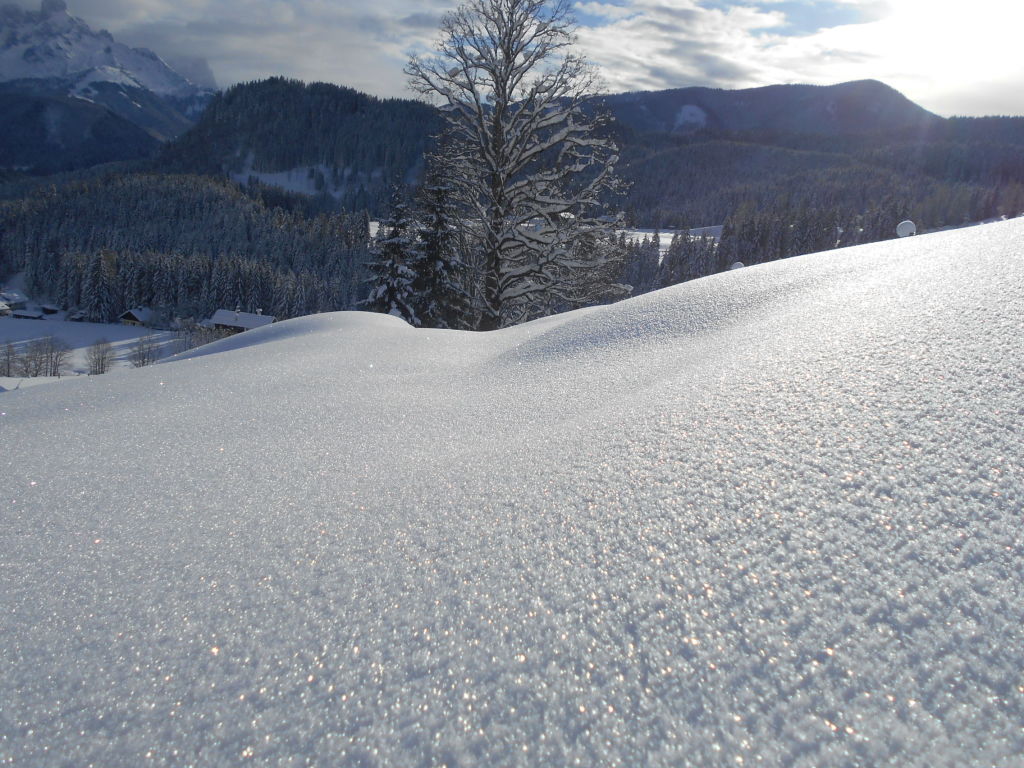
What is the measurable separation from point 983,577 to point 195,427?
8.25 ft

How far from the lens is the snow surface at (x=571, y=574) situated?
2.65ft

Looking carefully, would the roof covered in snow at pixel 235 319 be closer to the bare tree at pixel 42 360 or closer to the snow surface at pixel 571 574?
the bare tree at pixel 42 360

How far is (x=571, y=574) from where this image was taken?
3.68 ft

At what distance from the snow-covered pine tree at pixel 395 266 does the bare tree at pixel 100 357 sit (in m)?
30.5

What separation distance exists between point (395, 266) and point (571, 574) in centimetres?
1594

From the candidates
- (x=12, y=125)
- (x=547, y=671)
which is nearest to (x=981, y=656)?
(x=547, y=671)

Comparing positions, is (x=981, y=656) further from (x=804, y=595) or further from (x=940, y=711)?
(x=804, y=595)

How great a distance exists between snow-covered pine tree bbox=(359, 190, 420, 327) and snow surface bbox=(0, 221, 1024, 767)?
44.5 ft

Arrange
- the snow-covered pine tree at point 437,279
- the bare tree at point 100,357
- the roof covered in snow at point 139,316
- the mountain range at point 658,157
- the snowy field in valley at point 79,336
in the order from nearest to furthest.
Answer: the snow-covered pine tree at point 437,279 < the bare tree at point 100,357 < the snowy field in valley at point 79,336 < the roof covered in snow at point 139,316 < the mountain range at point 658,157

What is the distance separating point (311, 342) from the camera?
13.1ft

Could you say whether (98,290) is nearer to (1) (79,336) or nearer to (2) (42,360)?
(1) (79,336)

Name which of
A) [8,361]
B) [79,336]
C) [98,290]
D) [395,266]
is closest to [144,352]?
[8,361]

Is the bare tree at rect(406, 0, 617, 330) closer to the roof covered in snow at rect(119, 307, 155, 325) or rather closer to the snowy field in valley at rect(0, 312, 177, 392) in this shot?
the snowy field in valley at rect(0, 312, 177, 392)

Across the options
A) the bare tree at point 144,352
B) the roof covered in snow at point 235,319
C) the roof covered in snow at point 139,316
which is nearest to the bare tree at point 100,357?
the bare tree at point 144,352
